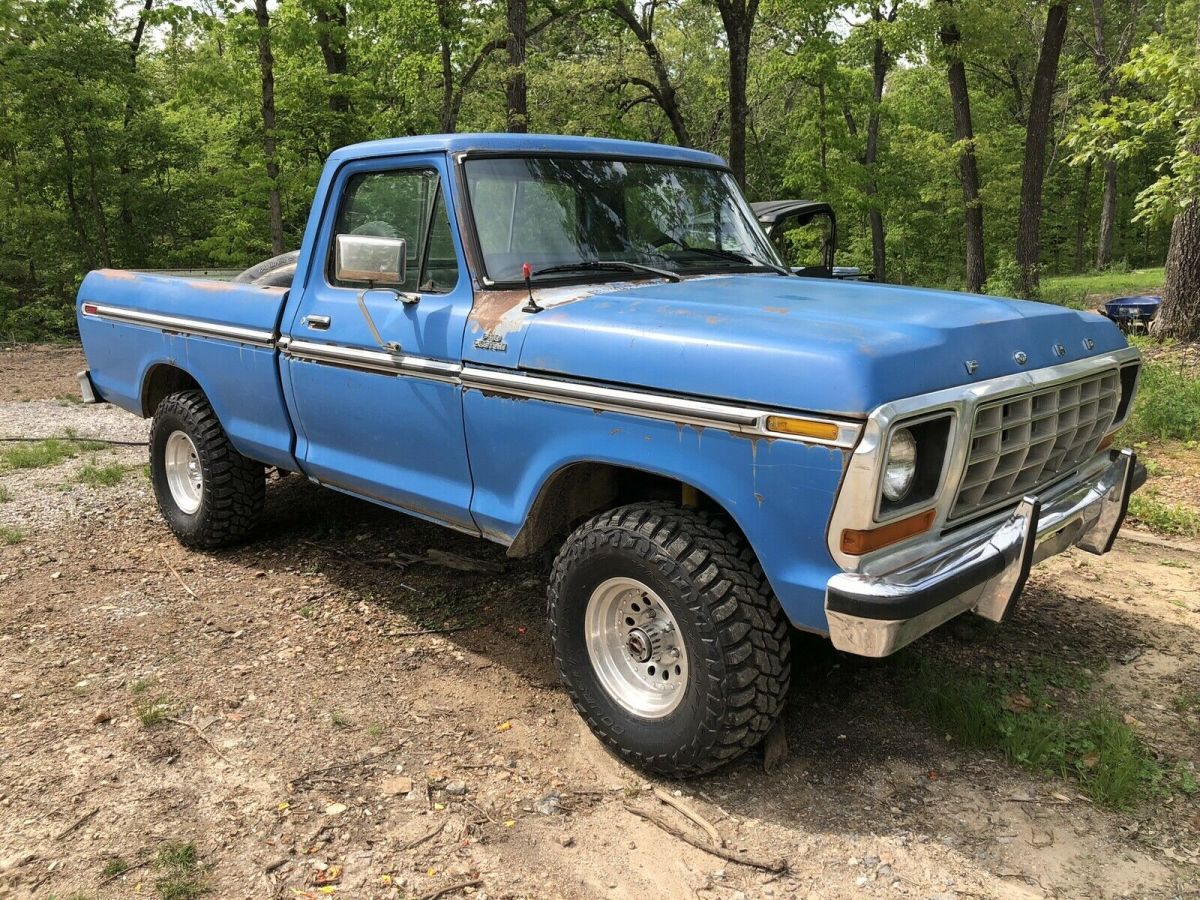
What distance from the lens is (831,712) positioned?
11.8ft

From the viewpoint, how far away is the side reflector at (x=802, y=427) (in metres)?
2.58

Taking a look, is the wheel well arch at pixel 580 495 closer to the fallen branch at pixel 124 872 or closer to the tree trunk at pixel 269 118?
the fallen branch at pixel 124 872

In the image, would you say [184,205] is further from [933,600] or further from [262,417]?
[933,600]

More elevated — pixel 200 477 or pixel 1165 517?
pixel 200 477

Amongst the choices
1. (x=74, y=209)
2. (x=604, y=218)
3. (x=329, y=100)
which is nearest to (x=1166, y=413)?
(x=604, y=218)

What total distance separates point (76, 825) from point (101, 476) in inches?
175

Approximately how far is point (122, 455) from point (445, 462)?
4997 mm

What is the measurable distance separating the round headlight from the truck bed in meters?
3.14

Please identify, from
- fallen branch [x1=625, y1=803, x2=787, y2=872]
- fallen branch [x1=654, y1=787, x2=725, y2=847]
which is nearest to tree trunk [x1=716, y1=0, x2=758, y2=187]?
fallen branch [x1=654, y1=787, x2=725, y2=847]

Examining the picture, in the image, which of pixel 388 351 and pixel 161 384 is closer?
pixel 388 351

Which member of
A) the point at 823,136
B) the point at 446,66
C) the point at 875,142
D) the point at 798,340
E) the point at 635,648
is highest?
the point at 446,66

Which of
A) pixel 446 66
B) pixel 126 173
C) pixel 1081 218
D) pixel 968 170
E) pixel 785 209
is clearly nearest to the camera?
pixel 785 209

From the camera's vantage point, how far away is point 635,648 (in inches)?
129

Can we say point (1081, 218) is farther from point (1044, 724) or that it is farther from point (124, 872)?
point (124, 872)
